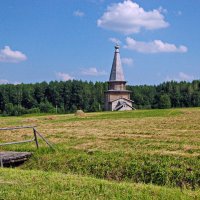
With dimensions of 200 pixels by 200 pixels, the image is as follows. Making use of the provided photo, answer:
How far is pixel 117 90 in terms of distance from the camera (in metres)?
76.1

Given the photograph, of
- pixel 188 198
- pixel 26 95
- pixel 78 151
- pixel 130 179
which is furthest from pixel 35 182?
pixel 26 95

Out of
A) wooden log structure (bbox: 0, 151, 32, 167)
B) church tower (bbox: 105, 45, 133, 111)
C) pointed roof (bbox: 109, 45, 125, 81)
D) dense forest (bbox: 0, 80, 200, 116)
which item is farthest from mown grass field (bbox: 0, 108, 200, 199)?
dense forest (bbox: 0, 80, 200, 116)

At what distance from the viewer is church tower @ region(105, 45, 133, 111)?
75.9m

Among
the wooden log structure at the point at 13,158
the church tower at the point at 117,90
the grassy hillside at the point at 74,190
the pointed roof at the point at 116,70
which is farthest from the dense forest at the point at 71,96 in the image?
the grassy hillside at the point at 74,190

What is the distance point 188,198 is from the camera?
7625 mm

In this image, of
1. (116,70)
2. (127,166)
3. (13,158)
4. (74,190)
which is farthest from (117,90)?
(74,190)

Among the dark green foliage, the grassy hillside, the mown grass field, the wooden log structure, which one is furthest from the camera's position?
the wooden log structure

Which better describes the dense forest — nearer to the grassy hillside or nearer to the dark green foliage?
the dark green foliage

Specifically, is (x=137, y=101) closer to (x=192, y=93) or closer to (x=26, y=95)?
(x=192, y=93)

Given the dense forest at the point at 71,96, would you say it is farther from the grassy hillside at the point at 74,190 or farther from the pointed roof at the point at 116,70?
the grassy hillside at the point at 74,190

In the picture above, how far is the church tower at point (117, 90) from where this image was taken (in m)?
75.9

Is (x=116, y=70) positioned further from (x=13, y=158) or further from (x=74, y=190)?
(x=74, y=190)

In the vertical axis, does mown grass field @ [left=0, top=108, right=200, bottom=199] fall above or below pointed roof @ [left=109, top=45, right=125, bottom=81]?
below

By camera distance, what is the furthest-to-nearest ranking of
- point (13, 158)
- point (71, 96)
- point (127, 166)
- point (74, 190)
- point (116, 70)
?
point (71, 96) → point (116, 70) → point (13, 158) → point (127, 166) → point (74, 190)
